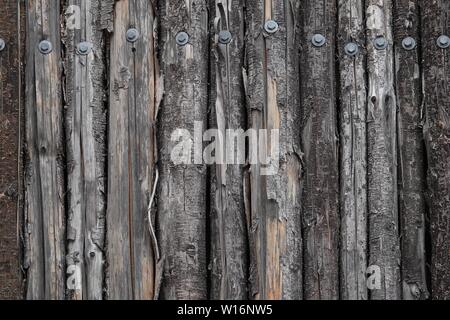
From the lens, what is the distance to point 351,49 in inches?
232

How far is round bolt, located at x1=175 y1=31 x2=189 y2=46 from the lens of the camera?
5.85 meters

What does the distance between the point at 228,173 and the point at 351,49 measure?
3.12 feet

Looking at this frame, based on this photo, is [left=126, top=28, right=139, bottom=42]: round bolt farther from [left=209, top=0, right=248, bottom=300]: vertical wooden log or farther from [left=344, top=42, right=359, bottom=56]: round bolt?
[left=344, top=42, right=359, bottom=56]: round bolt

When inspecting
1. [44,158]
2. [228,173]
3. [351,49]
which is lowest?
[228,173]

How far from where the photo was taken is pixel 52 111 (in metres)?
5.86

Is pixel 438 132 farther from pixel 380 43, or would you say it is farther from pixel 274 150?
pixel 274 150

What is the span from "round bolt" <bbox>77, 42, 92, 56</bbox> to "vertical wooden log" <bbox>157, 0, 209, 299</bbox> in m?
0.40

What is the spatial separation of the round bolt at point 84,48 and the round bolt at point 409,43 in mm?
1713

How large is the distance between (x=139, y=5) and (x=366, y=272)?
189cm

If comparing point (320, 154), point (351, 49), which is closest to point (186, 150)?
point (320, 154)

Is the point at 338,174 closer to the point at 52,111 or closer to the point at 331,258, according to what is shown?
the point at 331,258

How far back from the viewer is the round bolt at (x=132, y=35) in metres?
5.88

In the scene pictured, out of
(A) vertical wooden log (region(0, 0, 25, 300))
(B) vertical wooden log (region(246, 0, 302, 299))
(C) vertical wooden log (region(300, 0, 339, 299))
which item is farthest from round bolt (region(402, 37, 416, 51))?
(A) vertical wooden log (region(0, 0, 25, 300))
